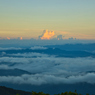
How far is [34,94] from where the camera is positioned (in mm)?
82500

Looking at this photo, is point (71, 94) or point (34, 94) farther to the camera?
point (71, 94)

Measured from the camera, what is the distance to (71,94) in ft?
289

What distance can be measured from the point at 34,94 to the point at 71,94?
2029 cm
